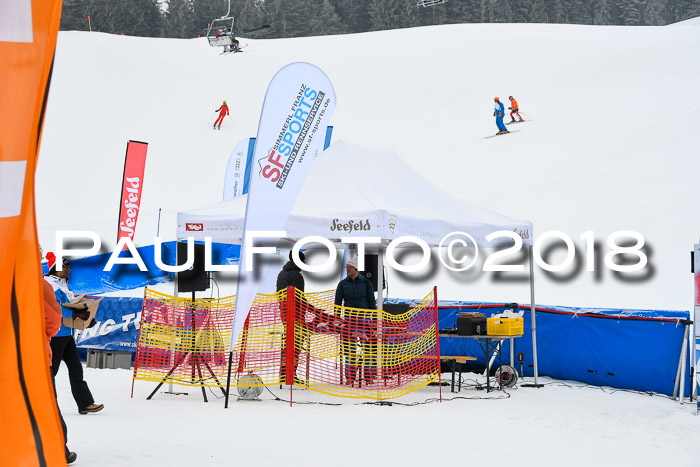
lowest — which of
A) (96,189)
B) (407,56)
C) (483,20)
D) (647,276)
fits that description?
(647,276)

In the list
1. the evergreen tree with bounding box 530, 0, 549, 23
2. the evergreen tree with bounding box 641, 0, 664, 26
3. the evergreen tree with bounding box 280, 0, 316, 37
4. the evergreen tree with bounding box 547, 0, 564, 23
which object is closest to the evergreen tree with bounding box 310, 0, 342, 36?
the evergreen tree with bounding box 280, 0, 316, 37

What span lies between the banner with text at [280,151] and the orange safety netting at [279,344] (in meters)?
1.07

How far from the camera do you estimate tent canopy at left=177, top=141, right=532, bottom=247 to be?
1043cm

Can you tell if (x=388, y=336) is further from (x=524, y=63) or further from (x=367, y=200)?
(x=524, y=63)

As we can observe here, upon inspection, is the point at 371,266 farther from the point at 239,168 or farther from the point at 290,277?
the point at 239,168

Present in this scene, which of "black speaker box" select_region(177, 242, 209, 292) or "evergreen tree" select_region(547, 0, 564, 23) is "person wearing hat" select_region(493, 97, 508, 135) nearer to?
"black speaker box" select_region(177, 242, 209, 292)

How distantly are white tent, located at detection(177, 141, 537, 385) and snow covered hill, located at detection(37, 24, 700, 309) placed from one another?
7516mm

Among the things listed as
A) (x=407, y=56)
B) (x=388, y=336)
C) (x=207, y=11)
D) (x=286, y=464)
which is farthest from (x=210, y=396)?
(x=207, y=11)

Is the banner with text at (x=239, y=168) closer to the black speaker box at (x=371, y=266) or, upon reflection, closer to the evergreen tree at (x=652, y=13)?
the black speaker box at (x=371, y=266)

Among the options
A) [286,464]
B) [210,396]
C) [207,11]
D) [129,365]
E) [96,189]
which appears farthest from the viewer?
[207,11]

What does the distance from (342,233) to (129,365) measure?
474 centimetres

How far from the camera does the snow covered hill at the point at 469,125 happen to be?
21750 millimetres

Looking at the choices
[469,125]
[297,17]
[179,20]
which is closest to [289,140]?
[469,125]

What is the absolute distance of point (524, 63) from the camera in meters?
45.5
